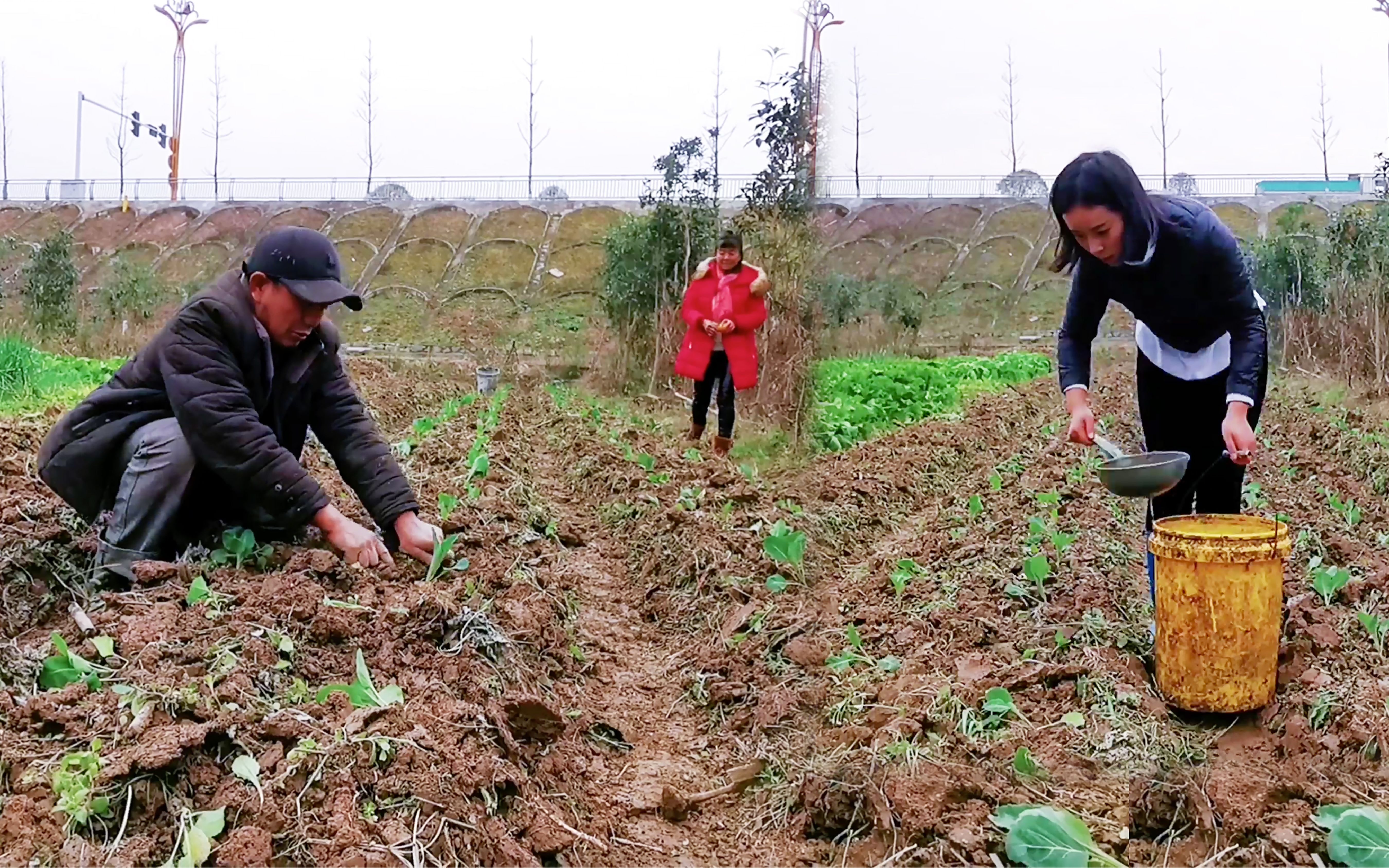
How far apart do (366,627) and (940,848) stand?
148cm

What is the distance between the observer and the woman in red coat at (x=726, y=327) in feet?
20.9

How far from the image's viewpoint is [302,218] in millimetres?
28250

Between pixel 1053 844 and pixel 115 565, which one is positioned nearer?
pixel 1053 844

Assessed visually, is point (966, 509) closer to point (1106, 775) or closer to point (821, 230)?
point (821, 230)

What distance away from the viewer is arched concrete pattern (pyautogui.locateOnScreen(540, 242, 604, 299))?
22578 mm

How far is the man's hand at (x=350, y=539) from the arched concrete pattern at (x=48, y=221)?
2596 centimetres

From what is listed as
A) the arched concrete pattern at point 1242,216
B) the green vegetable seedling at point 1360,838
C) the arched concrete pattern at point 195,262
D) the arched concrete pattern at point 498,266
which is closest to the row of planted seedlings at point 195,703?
the green vegetable seedling at point 1360,838

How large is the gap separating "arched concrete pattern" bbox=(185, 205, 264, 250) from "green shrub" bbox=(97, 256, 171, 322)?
800 centimetres

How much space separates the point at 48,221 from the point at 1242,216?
89.2 ft

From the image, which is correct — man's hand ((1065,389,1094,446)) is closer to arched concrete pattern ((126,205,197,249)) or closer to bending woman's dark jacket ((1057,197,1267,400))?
bending woman's dark jacket ((1057,197,1267,400))

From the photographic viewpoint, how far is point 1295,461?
597 cm

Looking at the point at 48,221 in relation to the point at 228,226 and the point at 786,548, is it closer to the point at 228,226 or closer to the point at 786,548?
the point at 228,226

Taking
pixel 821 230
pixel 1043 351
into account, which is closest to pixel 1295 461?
pixel 821 230

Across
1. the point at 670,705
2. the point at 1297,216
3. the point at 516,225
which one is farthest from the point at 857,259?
the point at 516,225
